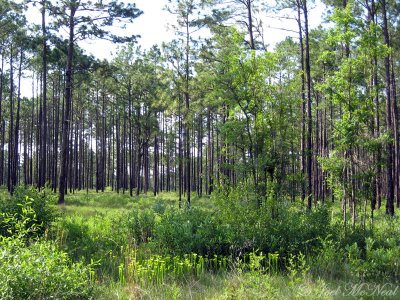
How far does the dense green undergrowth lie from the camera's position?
5.00m

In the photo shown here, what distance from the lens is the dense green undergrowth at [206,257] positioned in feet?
16.4

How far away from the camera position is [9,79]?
114 ft

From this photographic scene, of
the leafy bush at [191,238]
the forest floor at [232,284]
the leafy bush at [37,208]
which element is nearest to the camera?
the forest floor at [232,284]

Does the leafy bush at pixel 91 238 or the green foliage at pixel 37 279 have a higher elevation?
the green foliage at pixel 37 279

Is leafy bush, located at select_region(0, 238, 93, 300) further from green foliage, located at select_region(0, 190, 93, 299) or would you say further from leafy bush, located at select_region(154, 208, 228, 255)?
leafy bush, located at select_region(154, 208, 228, 255)

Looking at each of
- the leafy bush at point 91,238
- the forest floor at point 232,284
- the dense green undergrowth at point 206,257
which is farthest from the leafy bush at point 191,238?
the leafy bush at point 91,238

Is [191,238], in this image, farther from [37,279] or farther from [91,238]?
[37,279]

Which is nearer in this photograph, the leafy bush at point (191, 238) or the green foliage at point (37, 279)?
the green foliage at point (37, 279)

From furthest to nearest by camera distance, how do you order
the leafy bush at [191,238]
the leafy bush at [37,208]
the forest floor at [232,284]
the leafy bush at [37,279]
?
1. the leafy bush at [37,208]
2. the leafy bush at [191,238]
3. the forest floor at [232,284]
4. the leafy bush at [37,279]

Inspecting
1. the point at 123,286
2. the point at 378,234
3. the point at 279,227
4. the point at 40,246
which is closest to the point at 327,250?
the point at 279,227

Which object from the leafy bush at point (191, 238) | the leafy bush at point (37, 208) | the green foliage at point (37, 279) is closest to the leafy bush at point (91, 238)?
the leafy bush at point (37, 208)

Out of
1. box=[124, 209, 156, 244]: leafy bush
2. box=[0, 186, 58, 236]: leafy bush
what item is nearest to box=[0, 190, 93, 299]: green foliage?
box=[124, 209, 156, 244]: leafy bush

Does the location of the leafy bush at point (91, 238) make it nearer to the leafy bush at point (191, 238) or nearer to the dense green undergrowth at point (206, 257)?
the dense green undergrowth at point (206, 257)

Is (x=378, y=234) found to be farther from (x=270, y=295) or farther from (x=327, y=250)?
(x=270, y=295)
